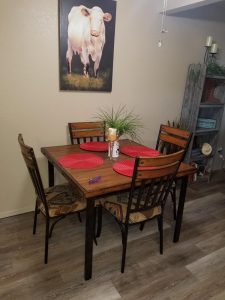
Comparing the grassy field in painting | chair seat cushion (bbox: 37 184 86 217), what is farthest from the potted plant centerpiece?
chair seat cushion (bbox: 37 184 86 217)

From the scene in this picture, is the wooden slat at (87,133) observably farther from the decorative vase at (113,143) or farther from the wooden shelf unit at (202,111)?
the wooden shelf unit at (202,111)

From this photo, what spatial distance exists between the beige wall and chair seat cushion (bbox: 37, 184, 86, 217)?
646 mm

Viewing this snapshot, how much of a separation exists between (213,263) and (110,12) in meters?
2.54

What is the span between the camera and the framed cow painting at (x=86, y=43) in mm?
2281

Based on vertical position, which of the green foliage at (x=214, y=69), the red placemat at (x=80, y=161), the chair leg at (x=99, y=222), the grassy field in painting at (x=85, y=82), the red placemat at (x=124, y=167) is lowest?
the chair leg at (x=99, y=222)

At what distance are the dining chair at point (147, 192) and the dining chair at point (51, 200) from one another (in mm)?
254

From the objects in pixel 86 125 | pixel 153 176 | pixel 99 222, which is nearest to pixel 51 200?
pixel 99 222

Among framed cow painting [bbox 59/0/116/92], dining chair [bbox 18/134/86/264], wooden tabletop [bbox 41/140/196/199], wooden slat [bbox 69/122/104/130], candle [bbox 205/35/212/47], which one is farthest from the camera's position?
candle [bbox 205/35/212/47]

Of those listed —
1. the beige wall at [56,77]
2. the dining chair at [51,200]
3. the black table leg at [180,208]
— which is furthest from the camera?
the beige wall at [56,77]

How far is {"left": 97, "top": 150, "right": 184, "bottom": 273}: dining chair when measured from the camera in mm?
1562

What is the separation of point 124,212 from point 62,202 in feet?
1.62

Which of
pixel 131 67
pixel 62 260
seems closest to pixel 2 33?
pixel 131 67

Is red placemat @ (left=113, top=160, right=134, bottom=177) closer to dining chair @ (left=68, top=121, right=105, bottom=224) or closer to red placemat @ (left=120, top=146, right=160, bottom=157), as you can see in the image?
red placemat @ (left=120, top=146, right=160, bottom=157)

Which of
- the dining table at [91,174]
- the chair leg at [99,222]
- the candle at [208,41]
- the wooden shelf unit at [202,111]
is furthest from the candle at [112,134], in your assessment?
the candle at [208,41]
